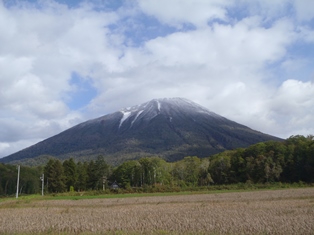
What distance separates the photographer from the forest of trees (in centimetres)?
7744

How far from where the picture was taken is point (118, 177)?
360 ft

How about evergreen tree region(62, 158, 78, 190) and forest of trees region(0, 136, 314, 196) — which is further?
evergreen tree region(62, 158, 78, 190)

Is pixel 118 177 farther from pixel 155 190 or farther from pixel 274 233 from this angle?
pixel 274 233

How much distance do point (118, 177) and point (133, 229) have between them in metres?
97.1

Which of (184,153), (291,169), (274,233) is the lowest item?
(274,233)

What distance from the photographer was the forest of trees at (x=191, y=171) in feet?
254

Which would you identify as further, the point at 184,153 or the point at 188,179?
the point at 184,153

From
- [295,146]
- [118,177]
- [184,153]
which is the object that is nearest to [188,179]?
[118,177]

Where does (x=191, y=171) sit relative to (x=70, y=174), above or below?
below

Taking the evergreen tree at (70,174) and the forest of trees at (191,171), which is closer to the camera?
the forest of trees at (191,171)

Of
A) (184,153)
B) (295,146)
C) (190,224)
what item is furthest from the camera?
(184,153)

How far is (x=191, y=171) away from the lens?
101 meters

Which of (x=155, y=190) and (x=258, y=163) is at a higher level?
(x=258, y=163)

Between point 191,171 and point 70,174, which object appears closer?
point 70,174
